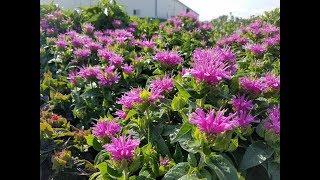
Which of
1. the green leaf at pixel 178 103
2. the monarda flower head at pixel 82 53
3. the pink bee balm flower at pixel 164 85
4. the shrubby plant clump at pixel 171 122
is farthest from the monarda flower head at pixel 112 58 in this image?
the green leaf at pixel 178 103

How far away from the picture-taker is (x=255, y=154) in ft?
2.72

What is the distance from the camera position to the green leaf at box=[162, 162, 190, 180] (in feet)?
2.62

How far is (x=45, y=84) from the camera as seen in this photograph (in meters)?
1.67

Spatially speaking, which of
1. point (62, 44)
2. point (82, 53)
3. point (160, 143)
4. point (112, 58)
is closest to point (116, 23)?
point (62, 44)

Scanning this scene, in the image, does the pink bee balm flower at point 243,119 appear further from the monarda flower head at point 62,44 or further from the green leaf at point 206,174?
the monarda flower head at point 62,44

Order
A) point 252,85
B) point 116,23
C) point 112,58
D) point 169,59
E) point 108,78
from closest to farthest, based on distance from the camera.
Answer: point 252,85 < point 169,59 < point 108,78 < point 112,58 < point 116,23

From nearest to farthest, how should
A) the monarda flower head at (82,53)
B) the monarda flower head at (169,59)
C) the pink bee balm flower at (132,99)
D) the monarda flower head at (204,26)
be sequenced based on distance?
the pink bee balm flower at (132,99) < the monarda flower head at (169,59) < the monarda flower head at (82,53) < the monarda flower head at (204,26)

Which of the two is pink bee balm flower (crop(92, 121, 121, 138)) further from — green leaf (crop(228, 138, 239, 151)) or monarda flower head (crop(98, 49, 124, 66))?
monarda flower head (crop(98, 49, 124, 66))

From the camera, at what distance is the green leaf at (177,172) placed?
0.80 meters

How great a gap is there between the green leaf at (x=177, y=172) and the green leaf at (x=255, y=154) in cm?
12

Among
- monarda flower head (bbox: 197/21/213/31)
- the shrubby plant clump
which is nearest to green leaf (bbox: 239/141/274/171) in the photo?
the shrubby plant clump

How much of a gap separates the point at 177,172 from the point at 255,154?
16 centimetres

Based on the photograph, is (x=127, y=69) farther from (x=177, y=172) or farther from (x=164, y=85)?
(x=177, y=172)
